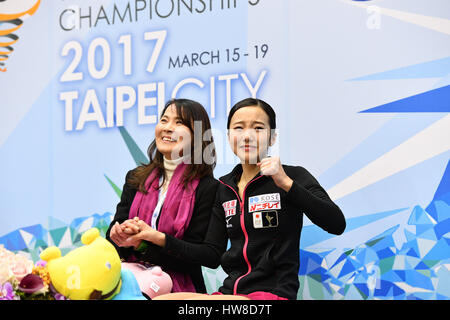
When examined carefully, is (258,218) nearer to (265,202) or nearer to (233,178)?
(265,202)

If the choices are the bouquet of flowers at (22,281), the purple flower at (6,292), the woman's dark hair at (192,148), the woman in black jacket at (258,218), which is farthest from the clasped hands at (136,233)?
the purple flower at (6,292)

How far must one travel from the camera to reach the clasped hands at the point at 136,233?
2326 millimetres

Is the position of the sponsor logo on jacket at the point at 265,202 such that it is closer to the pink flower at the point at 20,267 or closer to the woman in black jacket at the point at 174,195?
the woman in black jacket at the point at 174,195

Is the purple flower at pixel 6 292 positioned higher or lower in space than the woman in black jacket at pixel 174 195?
lower

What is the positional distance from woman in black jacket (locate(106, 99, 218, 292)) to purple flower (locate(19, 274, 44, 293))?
58cm

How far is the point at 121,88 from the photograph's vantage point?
336 cm

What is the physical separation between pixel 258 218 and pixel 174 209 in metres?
0.42

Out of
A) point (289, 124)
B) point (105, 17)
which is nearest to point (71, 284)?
point (289, 124)

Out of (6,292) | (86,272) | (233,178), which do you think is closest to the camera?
(6,292)

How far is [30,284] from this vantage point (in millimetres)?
1800

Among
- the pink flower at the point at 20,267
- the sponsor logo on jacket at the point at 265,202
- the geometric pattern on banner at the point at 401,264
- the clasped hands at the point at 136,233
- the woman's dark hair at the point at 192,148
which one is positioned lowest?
the geometric pattern on banner at the point at 401,264

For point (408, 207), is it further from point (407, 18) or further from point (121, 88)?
point (121, 88)

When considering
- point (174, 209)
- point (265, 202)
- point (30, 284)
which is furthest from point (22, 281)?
point (265, 202)

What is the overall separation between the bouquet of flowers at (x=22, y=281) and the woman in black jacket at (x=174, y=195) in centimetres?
53
